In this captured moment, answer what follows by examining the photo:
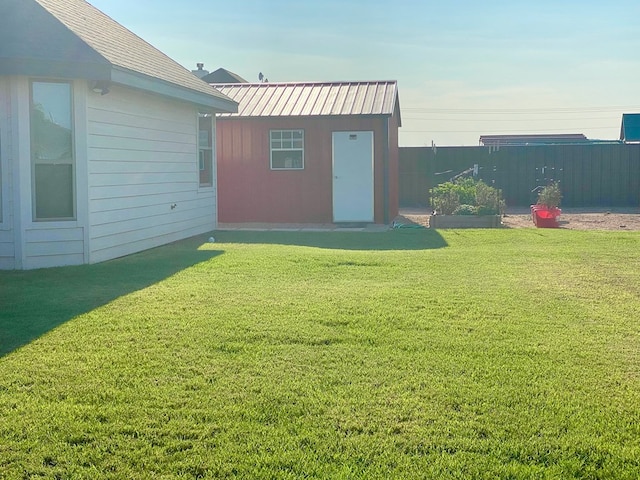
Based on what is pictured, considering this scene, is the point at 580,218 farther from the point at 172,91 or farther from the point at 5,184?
the point at 5,184

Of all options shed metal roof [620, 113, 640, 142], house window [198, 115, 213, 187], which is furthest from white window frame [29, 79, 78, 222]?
shed metal roof [620, 113, 640, 142]

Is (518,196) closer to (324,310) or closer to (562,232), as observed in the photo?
(562,232)

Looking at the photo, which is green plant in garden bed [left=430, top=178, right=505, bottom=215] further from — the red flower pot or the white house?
the white house

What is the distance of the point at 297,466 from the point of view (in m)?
3.83

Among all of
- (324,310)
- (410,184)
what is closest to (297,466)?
(324,310)

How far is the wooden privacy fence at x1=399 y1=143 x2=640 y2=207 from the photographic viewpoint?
23047mm

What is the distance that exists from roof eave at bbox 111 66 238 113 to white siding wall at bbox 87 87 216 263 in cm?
37

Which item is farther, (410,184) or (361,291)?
(410,184)

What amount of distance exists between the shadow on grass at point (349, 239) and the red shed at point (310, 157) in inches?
86.5

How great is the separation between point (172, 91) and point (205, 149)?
3333 millimetres

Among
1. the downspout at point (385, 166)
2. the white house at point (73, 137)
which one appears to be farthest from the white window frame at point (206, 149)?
the downspout at point (385, 166)

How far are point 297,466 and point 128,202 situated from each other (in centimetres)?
851

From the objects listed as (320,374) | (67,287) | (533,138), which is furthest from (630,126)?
(320,374)

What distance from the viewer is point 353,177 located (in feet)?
56.6
